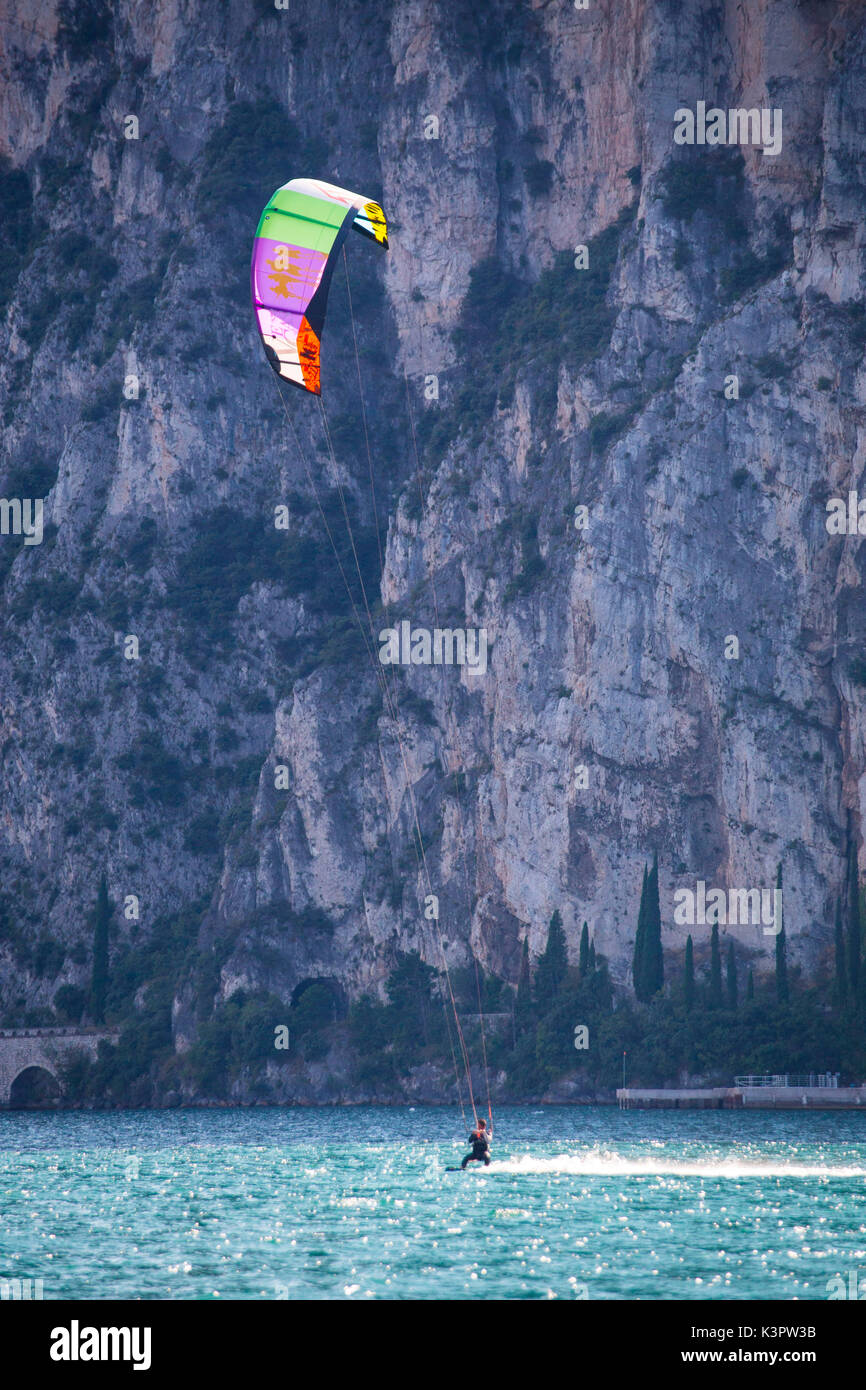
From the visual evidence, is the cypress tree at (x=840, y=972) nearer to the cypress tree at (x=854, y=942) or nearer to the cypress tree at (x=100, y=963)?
the cypress tree at (x=854, y=942)

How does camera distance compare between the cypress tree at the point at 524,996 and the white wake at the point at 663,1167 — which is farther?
the cypress tree at the point at 524,996

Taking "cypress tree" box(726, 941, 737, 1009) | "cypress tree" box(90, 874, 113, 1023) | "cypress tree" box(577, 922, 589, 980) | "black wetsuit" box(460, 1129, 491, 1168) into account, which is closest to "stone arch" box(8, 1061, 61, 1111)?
"cypress tree" box(90, 874, 113, 1023)

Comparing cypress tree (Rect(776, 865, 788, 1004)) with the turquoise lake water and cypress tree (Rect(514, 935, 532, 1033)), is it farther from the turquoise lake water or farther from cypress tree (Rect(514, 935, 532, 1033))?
the turquoise lake water

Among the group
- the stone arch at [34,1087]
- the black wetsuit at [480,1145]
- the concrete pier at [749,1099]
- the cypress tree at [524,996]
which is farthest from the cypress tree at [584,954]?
the black wetsuit at [480,1145]

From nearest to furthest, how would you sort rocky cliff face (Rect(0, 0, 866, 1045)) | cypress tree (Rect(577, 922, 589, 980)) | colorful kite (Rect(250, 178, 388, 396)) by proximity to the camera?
colorful kite (Rect(250, 178, 388, 396))
cypress tree (Rect(577, 922, 589, 980))
rocky cliff face (Rect(0, 0, 866, 1045))

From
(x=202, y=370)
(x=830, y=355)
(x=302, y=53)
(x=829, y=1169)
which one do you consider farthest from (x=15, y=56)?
(x=829, y=1169)

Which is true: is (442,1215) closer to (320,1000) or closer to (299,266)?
(299,266)
